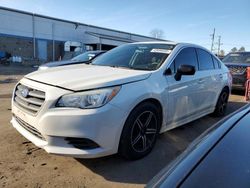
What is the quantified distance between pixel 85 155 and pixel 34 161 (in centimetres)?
89

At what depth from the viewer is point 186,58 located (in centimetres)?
439

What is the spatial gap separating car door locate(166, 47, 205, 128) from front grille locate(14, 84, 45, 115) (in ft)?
5.89

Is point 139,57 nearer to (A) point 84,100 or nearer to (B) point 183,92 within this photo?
(B) point 183,92

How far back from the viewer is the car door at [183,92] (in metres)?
3.84

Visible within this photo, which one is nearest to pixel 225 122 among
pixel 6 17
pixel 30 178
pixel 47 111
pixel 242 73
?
pixel 47 111

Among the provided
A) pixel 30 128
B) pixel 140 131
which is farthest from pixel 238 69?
pixel 30 128

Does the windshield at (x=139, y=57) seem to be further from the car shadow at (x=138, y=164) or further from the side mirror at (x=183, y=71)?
the car shadow at (x=138, y=164)

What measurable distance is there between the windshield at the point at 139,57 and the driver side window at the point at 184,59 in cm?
18

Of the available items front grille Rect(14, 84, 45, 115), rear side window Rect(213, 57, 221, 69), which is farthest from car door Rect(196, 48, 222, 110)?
front grille Rect(14, 84, 45, 115)

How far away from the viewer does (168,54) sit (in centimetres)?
401

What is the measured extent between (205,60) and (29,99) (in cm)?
349

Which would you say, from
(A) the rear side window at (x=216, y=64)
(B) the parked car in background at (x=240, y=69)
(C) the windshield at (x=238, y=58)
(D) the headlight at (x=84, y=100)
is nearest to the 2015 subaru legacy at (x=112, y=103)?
(D) the headlight at (x=84, y=100)

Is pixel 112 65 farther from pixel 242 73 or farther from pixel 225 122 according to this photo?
pixel 242 73

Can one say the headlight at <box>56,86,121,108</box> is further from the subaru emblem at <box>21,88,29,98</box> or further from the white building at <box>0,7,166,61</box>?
the white building at <box>0,7,166,61</box>
